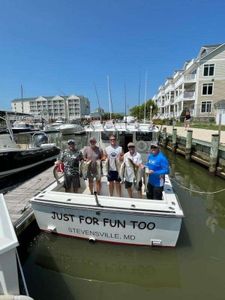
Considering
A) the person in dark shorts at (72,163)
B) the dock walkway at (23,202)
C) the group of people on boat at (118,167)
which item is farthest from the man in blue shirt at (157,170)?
the dock walkway at (23,202)

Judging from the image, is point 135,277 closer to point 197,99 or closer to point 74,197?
point 74,197

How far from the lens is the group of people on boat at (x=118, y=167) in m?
5.00

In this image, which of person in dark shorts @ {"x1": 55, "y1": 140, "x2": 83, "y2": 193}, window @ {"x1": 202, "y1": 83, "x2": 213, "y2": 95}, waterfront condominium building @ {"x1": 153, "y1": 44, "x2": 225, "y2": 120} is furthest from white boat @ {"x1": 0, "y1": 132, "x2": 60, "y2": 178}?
window @ {"x1": 202, "y1": 83, "x2": 213, "y2": 95}

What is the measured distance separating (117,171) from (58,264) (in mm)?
2323

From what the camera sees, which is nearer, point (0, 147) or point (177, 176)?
point (0, 147)

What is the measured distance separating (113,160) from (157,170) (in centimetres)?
104

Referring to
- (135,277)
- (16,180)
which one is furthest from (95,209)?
(16,180)

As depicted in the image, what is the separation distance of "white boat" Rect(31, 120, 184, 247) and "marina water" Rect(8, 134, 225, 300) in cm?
36

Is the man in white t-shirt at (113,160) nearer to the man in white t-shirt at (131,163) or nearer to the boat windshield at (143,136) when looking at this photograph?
the man in white t-shirt at (131,163)

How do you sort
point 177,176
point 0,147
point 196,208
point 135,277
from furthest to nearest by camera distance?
point 177,176, point 0,147, point 196,208, point 135,277

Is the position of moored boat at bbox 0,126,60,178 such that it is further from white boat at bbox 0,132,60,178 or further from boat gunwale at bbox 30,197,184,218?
boat gunwale at bbox 30,197,184,218

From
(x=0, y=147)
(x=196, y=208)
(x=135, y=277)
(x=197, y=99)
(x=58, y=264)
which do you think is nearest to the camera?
(x=135, y=277)

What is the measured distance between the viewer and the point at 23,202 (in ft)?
21.0

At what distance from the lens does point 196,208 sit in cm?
762
